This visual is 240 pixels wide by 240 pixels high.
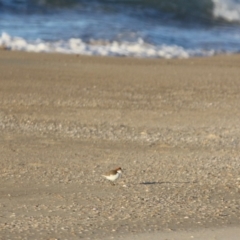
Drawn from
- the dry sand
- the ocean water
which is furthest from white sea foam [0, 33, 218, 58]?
the dry sand

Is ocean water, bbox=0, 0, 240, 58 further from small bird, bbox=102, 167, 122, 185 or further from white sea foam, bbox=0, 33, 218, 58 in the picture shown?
small bird, bbox=102, 167, 122, 185

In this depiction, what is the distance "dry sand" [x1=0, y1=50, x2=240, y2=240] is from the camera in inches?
243

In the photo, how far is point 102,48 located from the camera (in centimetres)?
1650

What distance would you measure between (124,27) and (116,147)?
1078 centimetres

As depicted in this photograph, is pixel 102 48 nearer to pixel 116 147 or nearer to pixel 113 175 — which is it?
pixel 116 147

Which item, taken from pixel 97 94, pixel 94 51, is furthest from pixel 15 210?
pixel 94 51

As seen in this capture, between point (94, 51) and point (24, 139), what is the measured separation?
728 cm

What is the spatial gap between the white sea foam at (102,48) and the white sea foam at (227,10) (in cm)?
570

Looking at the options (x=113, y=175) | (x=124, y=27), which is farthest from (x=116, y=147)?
(x=124, y=27)

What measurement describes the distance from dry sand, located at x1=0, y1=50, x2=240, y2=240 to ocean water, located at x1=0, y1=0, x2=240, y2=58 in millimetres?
1636

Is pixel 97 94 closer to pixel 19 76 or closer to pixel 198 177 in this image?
pixel 19 76

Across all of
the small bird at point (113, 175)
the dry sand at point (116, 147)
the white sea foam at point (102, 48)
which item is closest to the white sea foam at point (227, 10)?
the white sea foam at point (102, 48)

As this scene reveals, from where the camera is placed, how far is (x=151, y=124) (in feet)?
33.2

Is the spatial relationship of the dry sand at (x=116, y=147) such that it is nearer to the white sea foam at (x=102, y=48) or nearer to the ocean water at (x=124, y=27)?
the white sea foam at (x=102, y=48)
